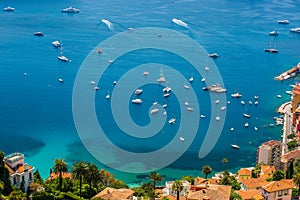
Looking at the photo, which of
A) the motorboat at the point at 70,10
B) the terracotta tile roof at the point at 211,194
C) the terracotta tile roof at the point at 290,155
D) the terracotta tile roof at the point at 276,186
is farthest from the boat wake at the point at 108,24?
the terracotta tile roof at the point at 211,194

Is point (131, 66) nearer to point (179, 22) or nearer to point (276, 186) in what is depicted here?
point (179, 22)

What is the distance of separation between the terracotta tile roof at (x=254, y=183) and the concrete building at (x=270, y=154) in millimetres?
7858

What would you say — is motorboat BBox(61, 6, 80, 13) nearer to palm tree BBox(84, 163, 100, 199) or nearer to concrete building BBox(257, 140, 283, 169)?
concrete building BBox(257, 140, 283, 169)

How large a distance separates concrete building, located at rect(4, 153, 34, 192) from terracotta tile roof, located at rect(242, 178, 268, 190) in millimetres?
14727

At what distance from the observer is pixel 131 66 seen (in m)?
73.5

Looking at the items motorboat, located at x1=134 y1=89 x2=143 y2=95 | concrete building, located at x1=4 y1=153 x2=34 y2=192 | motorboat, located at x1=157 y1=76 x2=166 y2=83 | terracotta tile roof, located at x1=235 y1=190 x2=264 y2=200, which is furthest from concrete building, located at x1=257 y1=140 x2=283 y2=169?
motorboat, located at x1=157 y1=76 x2=166 y2=83

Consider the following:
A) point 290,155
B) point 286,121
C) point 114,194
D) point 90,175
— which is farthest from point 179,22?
point 114,194

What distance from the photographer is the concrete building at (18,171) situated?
30.9 metres

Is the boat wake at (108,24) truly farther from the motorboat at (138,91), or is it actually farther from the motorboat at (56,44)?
the motorboat at (138,91)

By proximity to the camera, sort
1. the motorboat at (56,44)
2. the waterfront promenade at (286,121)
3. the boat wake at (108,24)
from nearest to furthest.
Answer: the waterfront promenade at (286,121) → the motorboat at (56,44) → the boat wake at (108,24)

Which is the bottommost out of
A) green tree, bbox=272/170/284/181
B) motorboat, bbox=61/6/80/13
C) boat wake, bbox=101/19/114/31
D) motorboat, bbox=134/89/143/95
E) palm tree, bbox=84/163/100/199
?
green tree, bbox=272/170/284/181

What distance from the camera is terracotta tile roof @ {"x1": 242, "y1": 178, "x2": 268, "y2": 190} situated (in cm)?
3712

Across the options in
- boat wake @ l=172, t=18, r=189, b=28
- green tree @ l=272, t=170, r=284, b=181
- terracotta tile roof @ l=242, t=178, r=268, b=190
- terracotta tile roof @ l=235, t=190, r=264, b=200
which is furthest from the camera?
boat wake @ l=172, t=18, r=189, b=28

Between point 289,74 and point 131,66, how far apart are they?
21.1 m
